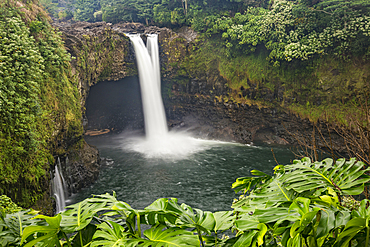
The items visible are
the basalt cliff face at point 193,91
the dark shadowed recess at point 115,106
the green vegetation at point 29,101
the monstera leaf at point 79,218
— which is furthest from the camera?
the dark shadowed recess at point 115,106

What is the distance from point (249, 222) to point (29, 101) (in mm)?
7705

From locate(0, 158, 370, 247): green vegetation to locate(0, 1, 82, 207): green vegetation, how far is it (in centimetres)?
530

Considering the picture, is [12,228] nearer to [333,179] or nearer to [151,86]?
[333,179]

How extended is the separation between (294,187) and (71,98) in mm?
9667

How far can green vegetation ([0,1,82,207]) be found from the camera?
6.33m

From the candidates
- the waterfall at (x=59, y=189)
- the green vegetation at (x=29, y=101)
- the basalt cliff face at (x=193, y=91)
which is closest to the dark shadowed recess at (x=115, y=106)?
the basalt cliff face at (x=193, y=91)

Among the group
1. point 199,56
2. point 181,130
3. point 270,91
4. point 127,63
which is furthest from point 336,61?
point 127,63

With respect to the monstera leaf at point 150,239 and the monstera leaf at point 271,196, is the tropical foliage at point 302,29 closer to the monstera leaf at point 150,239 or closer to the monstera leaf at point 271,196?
the monstera leaf at point 271,196

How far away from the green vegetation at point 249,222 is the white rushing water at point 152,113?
1282 cm

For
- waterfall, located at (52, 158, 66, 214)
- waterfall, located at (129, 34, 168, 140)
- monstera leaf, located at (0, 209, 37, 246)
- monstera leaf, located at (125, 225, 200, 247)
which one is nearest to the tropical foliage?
waterfall, located at (129, 34, 168, 140)

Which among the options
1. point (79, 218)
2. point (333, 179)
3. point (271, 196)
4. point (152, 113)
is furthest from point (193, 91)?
point (79, 218)

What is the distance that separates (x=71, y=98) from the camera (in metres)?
9.73

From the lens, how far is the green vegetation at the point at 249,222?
1.40 m

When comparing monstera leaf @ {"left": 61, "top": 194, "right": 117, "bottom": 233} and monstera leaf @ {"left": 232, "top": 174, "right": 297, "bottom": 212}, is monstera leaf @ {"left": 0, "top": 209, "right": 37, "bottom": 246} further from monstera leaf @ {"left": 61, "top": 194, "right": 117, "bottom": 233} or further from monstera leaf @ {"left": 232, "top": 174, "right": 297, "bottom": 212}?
monstera leaf @ {"left": 232, "top": 174, "right": 297, "bottom": 212}
